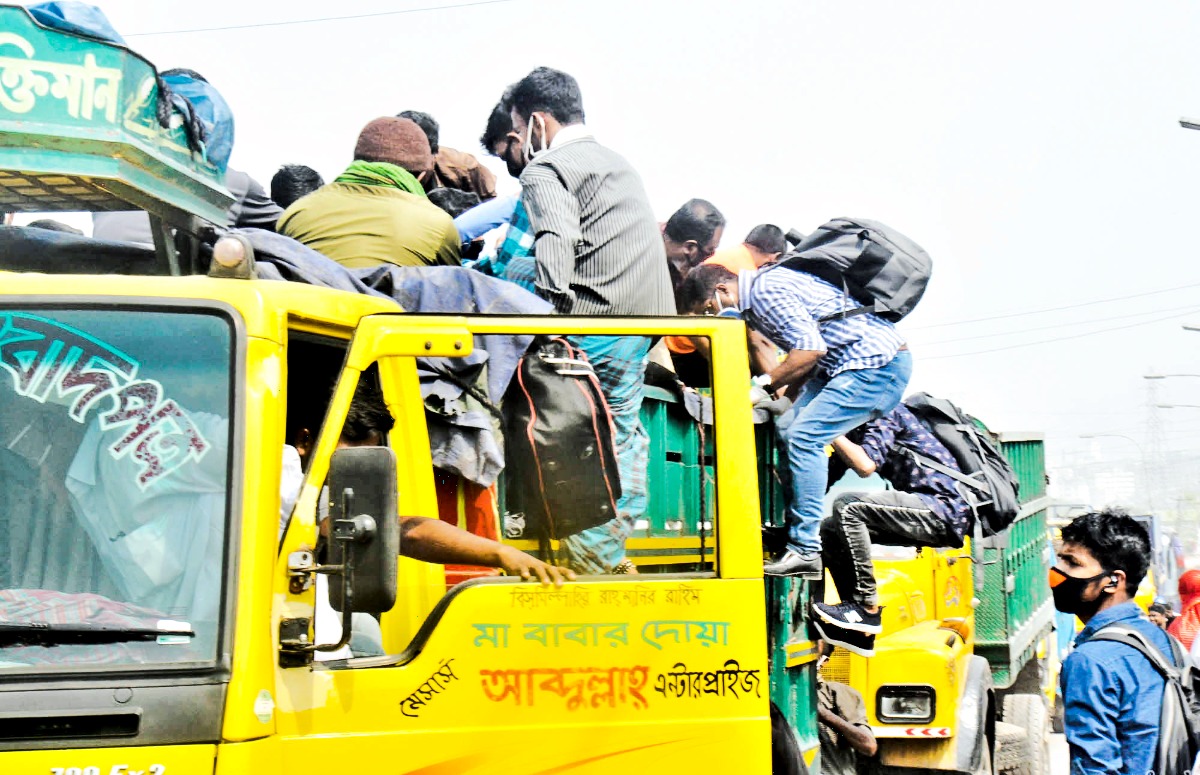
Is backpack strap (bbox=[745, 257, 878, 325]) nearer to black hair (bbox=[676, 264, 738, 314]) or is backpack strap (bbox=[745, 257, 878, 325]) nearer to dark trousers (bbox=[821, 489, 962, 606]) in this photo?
dark trousers (bbox=[821, 489, 962, 606])

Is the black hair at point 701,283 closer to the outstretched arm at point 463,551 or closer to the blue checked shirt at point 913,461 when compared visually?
the blue checked shirt at point 913,461

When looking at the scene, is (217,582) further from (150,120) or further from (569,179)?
(569,179)

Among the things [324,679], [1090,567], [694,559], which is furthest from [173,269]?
[1090,567]

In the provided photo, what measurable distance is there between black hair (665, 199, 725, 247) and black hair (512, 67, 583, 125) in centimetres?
214

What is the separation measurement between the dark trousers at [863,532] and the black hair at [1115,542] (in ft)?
5.74

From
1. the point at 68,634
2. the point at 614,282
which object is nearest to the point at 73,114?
the point at 68,634

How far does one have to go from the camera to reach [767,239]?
7.75 meters

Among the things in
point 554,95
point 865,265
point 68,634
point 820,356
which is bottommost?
point 68,634

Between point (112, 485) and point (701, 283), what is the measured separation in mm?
4555

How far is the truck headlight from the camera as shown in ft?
24.6

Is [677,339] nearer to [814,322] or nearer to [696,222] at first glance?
[814,322]

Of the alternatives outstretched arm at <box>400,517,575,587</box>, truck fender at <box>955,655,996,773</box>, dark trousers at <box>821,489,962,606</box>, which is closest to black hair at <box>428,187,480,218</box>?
dark trousers at <box>821,489,962,606</box>

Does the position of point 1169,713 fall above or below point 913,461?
below

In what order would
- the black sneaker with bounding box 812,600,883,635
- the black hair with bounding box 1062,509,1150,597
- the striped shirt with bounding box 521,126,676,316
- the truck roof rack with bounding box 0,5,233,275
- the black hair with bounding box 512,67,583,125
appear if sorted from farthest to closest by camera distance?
the black sneaker with bounding box 812,600,883,635, the black hair with bounding box 512,67,583,125, the striped shirt with bounding box 521,126,676,316, the black hair with bounding box 1062,509,1150,597, the truck roof rack with bounding box 0,5,233,275
